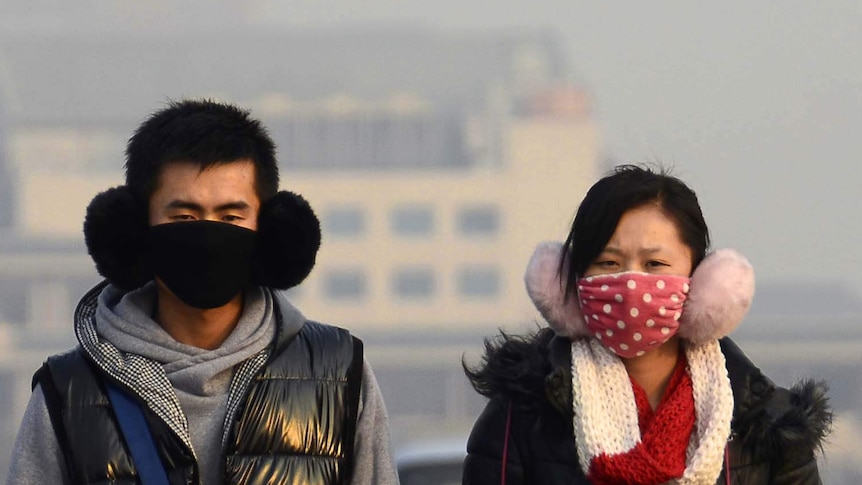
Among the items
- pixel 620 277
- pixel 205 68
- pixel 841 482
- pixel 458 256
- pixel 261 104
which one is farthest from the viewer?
pixel 205 68

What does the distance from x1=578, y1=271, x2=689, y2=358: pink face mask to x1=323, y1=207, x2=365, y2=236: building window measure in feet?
224

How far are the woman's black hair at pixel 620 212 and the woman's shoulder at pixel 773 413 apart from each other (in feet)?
0.59

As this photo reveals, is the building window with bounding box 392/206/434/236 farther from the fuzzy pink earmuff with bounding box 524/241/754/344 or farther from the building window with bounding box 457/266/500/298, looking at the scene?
the fuzzy pink earmuff with bounding box 524/241/754/344

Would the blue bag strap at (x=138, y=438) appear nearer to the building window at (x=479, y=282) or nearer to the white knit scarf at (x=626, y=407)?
the white knit scarf at (x=626, y=407)

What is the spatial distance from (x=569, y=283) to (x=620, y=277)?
100 mm

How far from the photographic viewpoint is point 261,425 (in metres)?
2.30

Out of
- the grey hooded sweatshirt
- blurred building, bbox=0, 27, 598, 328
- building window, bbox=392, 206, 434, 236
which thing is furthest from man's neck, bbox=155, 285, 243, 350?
building window, bbox=392, 206, 434, 236

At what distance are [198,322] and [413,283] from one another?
2670 inches

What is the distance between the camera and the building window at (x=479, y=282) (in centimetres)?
7125

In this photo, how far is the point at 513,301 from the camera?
73688 millimetres

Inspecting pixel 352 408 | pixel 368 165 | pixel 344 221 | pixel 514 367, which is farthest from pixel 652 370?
pixel 368 165

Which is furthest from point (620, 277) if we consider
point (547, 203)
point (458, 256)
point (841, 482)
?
point (547, 203)

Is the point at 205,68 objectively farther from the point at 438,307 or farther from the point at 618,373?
the point at 618,373

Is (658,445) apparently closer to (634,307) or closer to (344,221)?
(634,307)
